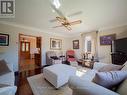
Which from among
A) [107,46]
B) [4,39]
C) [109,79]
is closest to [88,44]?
[107,46]

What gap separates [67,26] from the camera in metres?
4.04

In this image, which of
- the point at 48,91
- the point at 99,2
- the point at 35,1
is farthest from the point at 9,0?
the point at 48,91

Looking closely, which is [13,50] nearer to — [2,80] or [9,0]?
[9,0]

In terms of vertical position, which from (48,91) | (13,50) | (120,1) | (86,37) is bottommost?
(48,91)

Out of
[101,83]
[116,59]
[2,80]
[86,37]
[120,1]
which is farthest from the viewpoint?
[86,37]

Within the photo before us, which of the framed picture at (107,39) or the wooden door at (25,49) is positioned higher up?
the framed picture at (107,39)

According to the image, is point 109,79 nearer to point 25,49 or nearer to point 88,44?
point 88,44

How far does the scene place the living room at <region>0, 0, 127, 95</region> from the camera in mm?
3111

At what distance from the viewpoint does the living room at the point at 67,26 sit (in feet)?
10.2

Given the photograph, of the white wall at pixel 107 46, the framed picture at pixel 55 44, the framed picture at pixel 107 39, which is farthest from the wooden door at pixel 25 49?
the framed picture at pixel 107 39

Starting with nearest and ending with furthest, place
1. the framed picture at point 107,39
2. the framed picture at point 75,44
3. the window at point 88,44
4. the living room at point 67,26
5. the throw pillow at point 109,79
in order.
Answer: the throw pillow at point 109,79 < the living room at point 67,26 < the framed picture at point 107,39 < the window at point 88,44 < the framed picture at point 75,44

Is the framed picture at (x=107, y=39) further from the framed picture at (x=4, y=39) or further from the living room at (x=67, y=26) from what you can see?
the framed picture at (x=4, y=39)

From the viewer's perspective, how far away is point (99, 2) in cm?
288

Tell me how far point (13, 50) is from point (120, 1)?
4933mm
